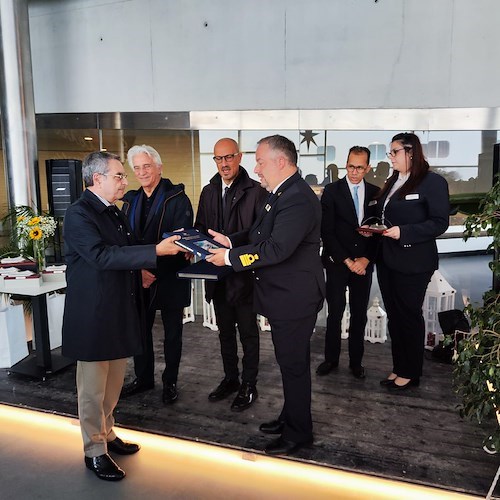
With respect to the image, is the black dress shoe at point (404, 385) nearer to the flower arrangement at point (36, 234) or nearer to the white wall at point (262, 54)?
the flower arrangement at point (36, 234)

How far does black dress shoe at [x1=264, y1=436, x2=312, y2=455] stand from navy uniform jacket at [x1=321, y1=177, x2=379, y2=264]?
1.36 meters

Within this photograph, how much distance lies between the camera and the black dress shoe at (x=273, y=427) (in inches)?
106

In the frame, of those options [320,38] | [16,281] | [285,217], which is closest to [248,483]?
[285,217]

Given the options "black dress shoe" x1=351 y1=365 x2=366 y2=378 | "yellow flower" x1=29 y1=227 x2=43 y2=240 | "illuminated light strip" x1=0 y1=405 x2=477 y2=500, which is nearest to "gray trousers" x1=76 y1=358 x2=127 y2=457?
"illuminated light strip" x1=0 y1=405 x2=477 y2=500

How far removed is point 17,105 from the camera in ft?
17.8

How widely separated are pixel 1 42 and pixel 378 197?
4823 mm

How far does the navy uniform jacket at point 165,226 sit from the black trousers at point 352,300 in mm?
1105

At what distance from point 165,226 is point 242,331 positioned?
0.87 m

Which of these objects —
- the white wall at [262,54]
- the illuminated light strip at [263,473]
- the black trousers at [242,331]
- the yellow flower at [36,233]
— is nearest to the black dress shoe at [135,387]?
the illuminated light strip at [263,473]

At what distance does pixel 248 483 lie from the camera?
2.28 metres

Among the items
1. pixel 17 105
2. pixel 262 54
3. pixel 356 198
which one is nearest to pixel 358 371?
pixel 356 198

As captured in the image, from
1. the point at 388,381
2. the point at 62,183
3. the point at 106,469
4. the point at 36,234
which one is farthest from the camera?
the point at 62,183

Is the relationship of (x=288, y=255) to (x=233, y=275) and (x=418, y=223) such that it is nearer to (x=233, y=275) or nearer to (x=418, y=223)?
(x=233, y=275)

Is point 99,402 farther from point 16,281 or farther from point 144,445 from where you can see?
point 16,281
